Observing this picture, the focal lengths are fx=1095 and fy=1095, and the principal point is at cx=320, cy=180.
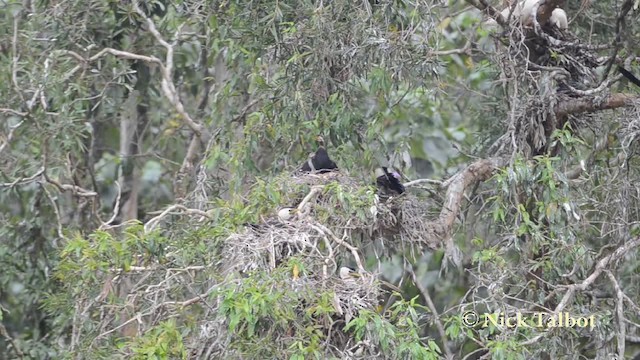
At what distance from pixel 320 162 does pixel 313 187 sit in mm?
636

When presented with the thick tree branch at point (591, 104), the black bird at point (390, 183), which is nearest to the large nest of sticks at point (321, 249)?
the black bird at point (390, 183)

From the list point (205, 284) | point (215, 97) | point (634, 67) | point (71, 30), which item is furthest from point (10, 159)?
point (634, 67)

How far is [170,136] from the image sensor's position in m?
7.12

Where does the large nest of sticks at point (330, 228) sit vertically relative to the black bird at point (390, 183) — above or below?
above

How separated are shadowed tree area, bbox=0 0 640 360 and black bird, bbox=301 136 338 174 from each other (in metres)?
0.03

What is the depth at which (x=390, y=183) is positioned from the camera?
498cm

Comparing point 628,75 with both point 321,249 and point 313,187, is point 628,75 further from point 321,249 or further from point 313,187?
point 321,249

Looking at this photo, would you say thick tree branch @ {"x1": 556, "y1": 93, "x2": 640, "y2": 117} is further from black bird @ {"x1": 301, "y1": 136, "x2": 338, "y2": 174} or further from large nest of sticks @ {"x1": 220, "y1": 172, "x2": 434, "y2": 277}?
black bird @ {"x1": 301, "y1": 136, "x2": 338, "y2": 174}

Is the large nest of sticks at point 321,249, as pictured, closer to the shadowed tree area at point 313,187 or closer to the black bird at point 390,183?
the shadowed tree area at point 313,187

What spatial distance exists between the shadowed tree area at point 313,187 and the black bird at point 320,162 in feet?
0.08

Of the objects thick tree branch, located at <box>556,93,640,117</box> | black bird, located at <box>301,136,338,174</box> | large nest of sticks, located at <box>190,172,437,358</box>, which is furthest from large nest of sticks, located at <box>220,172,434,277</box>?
thick tree branch, located at <box>556,93,640,117</box>

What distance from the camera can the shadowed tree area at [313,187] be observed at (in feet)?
13.5

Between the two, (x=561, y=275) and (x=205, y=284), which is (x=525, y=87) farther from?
(x=205, y=284)

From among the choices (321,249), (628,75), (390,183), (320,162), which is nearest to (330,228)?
(321,249)
